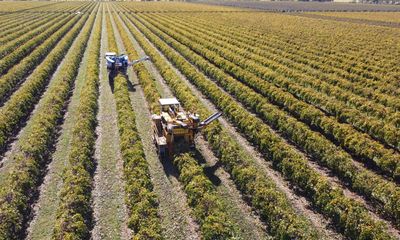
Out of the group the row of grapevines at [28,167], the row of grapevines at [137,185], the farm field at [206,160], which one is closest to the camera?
the row of grapevines at [137,185]

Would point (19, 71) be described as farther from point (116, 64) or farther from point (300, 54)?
point (300, 54)

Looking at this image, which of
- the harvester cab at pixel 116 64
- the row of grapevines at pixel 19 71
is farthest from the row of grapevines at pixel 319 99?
the row of grapevines at pixel 19 71

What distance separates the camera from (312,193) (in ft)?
52.0

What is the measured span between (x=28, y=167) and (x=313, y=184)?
13.0 metres

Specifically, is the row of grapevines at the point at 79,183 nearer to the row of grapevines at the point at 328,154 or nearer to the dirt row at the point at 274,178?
the dirt row at the point at 274,178

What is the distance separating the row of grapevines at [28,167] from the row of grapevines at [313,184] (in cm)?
1133

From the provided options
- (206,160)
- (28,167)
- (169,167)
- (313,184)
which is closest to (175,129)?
(169,167)

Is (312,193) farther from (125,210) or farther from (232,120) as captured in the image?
(232,120)

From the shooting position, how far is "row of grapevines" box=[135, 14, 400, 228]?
15.0m

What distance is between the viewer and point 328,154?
60.6 feet

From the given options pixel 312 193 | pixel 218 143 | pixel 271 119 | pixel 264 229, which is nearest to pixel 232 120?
pixel 271 119

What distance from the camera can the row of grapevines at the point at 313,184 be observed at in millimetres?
13211

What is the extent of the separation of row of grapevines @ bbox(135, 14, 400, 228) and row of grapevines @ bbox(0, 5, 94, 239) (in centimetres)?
1161

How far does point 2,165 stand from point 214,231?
39.9 feet
